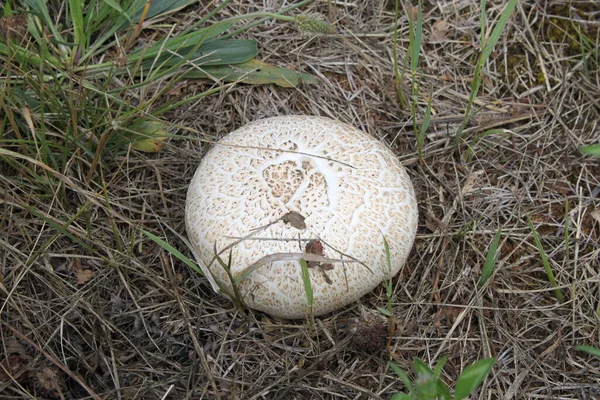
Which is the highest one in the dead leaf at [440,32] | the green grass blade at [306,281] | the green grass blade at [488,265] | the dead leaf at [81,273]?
the dead leaf at [440,32]

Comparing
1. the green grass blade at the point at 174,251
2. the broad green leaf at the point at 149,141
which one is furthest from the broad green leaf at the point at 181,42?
the green grass blade at the point at 174,251

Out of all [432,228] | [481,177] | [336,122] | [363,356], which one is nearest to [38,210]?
[336,122]

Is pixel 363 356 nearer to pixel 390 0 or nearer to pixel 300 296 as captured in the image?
pixel 300 296

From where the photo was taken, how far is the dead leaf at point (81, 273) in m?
2.42

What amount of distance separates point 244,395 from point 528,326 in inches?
46.1

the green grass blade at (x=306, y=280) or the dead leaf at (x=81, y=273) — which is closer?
the green grass blade at (x=306, y=280)

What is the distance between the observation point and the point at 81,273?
243cm

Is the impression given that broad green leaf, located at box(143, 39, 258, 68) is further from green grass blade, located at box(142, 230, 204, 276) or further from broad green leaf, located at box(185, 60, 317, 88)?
green grass blade, located at box(142, 230, 204, 276)

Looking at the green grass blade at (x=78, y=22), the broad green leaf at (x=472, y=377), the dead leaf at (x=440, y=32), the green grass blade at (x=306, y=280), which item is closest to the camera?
the broad green leaf at (x=472, y=377)

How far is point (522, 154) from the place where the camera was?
2781 mm

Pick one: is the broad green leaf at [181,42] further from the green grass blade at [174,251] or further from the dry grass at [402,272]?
the green grass blade at [174,251]

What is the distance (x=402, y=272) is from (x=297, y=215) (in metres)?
0.65

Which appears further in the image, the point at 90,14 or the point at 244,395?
the point at 90,14

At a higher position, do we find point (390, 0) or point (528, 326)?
point (390, 0)
